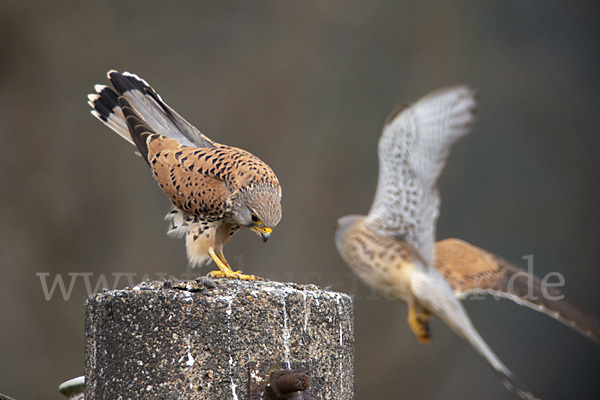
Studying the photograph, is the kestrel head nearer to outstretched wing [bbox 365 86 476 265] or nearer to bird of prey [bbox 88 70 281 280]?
bird of prey [bbox 88 70 281 280]

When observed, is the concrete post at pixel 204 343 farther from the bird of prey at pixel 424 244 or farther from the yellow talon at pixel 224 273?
the bird of prey at pixel 424 244

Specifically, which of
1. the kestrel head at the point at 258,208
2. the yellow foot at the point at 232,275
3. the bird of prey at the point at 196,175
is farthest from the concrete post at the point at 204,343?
the kestrel head at the point at 258,208

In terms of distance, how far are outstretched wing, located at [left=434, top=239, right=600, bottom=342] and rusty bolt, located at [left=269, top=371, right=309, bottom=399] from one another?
2.31 metres

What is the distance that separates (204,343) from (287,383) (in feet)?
0.64

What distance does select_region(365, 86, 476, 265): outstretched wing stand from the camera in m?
3.20

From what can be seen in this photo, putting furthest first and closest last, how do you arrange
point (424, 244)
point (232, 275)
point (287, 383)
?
point (424, 244) < point (232, 275) < point (287, 383)

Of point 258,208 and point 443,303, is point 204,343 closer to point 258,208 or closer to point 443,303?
point 258,208

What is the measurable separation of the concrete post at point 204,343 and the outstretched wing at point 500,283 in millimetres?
2264

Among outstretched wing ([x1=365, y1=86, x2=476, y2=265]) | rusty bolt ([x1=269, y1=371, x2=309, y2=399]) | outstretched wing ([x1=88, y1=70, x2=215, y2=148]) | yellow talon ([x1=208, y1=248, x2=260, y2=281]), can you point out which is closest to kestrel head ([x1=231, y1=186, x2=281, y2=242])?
yellow talon ([x1=208, y1=248, x2=260, y2=281])

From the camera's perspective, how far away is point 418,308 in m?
3.81

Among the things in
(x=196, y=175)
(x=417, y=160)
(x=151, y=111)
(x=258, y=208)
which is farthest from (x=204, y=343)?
(x=417, y=160)

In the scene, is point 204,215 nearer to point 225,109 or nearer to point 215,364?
point 215,364

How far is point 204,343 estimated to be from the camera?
1.52 m

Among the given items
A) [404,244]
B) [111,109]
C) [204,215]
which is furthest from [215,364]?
[404,244]
